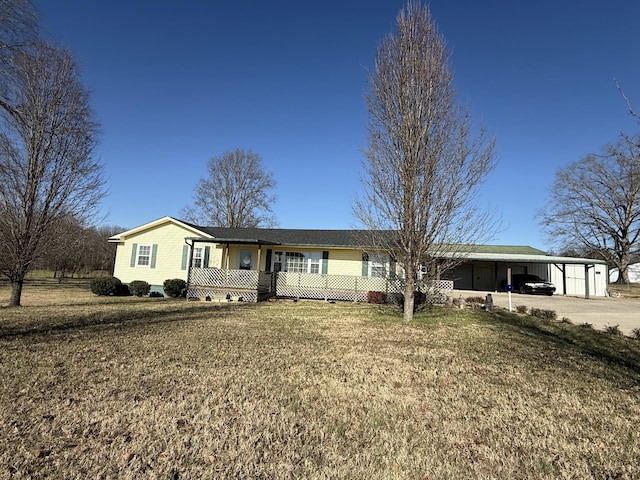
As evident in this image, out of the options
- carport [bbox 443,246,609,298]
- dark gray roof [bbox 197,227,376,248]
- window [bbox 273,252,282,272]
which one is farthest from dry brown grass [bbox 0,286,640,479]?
carport [bbox 443,246,609,298]

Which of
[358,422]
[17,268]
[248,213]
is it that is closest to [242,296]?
[17,268]

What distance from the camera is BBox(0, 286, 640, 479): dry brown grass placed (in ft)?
9.29

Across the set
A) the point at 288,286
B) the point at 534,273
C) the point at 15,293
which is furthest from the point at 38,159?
the point at 534,273

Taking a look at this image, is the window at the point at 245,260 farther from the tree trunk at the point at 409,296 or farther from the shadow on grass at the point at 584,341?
the shadow on grass at the point at 584,341

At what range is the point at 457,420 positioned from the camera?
3754mm

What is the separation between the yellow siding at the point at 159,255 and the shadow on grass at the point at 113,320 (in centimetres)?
580

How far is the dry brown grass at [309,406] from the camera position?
111 inches

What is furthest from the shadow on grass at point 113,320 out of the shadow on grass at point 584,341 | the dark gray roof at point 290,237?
the shadow on grass at point 584,341

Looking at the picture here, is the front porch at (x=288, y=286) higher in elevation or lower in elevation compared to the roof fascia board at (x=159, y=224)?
lower

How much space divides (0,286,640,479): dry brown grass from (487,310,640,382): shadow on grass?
81 mm

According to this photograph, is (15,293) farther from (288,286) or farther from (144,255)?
(288,286)

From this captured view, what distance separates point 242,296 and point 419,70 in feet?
38.4

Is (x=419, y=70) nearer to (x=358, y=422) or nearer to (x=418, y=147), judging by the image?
(x=418, y=147)

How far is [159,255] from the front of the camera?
18.7 meters
